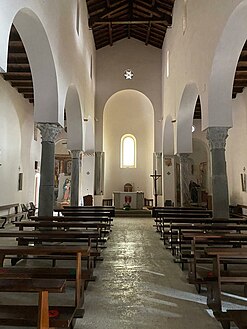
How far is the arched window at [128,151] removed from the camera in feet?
71.0

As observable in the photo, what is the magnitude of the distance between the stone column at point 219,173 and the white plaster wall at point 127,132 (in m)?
12.2

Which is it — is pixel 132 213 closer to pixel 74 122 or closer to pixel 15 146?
pixel 74 122

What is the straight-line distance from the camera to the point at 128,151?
21766 mm

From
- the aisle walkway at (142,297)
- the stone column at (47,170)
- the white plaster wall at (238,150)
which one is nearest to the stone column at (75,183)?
the stone column at (47,170)

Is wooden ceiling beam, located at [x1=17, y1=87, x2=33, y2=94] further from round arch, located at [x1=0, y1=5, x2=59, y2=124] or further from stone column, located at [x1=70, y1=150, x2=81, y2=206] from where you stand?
round arch, located at [x1=0, y1=5, x2=59, y2=124]

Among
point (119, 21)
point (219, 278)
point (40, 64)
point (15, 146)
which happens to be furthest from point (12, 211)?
point (219, 278)

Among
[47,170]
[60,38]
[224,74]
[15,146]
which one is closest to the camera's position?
[224,74]

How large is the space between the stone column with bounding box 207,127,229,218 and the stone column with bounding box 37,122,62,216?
446cm

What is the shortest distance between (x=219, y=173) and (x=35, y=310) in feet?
21.7

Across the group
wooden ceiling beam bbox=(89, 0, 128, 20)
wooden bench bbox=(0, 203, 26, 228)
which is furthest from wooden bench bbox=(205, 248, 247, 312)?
wooden ceiling beam bbox=(89, 0, 128, 20)

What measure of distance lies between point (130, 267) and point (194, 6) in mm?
8761

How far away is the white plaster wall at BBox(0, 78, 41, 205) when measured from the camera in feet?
44.9

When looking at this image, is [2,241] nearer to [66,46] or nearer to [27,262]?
[27,262]

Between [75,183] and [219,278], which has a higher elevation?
[75,183]
